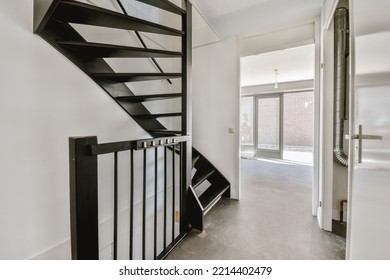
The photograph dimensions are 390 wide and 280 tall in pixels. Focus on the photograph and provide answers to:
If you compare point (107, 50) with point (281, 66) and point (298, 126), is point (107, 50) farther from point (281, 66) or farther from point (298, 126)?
point (298, 126)

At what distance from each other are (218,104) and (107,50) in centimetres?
185

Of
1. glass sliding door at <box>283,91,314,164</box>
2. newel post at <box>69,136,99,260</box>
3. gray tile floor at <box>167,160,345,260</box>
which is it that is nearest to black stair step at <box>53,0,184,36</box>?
newel post at <box>69,136,99,260</box>

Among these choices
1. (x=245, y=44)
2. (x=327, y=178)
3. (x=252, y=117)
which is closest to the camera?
(x=327, y=178)

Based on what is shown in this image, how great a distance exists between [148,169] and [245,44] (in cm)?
247

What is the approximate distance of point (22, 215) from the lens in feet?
4.22

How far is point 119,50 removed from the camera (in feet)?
4.81

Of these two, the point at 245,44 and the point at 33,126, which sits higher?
the point at 245,44

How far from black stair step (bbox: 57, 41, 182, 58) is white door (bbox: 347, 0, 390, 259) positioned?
1.35 m

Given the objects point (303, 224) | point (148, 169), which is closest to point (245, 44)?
point (148, 169)

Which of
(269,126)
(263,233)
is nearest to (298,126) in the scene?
(269,126)

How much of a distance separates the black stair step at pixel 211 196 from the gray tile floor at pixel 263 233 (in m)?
0.16

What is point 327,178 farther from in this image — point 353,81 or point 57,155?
point 57,155

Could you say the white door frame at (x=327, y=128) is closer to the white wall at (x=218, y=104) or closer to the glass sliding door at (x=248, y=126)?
the white wall at (x=218, y=104)
